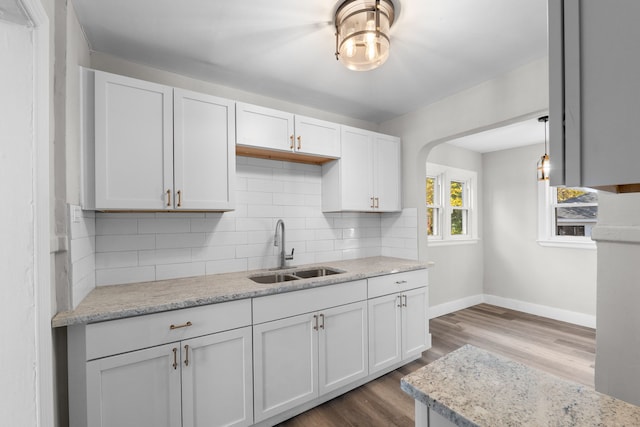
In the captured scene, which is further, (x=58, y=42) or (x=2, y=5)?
(x=58, y=42)

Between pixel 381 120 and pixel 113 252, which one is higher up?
pixel 381 120

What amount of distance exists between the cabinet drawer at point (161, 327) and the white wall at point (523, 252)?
13.8 ft

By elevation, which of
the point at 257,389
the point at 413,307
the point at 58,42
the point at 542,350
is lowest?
the point at 542,350

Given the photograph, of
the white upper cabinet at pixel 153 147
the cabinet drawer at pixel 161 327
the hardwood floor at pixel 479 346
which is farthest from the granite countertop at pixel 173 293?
the hardwood floor at pixel 479 346

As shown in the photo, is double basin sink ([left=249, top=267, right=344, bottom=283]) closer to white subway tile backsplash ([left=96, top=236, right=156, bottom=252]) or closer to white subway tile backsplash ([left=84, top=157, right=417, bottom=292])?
white subway tile backsplash ([left=84, top=157, right=417, bottom=292])

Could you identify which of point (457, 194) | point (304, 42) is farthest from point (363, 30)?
point (457, 194)

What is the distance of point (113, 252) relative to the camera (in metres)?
2.01

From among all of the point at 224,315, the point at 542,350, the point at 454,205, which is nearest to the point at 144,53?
the point at 224,315

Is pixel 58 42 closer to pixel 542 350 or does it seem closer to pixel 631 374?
pixel 631 374

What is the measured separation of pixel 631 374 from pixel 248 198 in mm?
2489

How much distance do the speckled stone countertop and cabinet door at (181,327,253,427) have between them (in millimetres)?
1241

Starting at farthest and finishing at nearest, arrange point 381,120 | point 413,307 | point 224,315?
point 381,120 < point 413,307 < point 224,315

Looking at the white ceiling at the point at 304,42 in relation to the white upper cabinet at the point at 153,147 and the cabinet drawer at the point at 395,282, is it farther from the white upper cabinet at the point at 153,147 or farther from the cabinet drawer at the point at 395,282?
the cabinet drawer at the point at 395,282

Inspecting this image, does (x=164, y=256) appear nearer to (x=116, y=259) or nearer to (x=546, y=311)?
(x=116, y=259)
